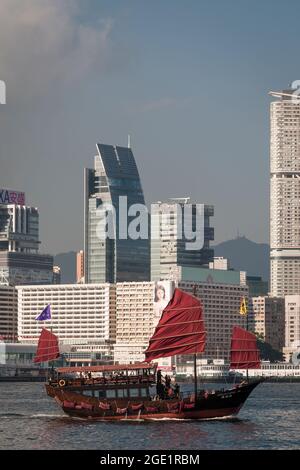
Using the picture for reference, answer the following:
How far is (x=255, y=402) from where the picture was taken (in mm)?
149125

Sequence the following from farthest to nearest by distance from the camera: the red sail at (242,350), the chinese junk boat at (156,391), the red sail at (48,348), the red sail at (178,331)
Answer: the red sail at (48,348) → the red sail at (242,350) → the red sail at (178,331) → the chinese junk boat at (156,391)

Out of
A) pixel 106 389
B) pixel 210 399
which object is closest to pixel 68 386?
pixel 106 389

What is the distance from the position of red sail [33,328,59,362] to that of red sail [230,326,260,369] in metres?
16.7

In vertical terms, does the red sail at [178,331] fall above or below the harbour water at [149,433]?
above

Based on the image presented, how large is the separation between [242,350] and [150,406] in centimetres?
1404

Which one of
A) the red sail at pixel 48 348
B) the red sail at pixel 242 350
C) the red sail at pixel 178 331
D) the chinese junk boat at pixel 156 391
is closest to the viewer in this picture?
the chinese junk boat at pixel 156 391

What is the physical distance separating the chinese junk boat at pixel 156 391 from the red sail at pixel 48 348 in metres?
14.9

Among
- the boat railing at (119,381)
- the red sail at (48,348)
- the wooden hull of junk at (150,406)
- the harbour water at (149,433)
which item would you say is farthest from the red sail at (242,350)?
the red sail at (48,348)

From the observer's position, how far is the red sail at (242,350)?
384ft

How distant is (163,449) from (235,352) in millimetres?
32585

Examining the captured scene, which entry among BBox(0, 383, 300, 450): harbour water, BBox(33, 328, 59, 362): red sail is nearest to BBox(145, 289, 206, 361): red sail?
BBox(0, 383, 300, 450): harbour water

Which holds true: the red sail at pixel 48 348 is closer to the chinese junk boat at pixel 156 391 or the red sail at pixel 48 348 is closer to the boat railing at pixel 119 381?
the chinese junk boat at pixel 156 391

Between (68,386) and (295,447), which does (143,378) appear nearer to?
(68,386)
